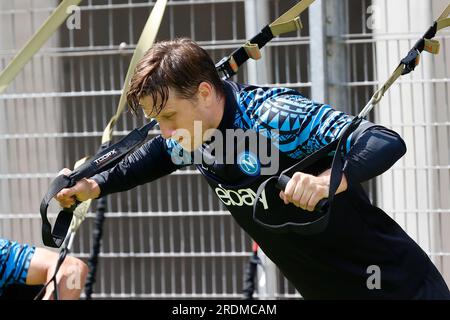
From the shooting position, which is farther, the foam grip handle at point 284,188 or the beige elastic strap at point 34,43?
the beige elastic strap at point 34,43

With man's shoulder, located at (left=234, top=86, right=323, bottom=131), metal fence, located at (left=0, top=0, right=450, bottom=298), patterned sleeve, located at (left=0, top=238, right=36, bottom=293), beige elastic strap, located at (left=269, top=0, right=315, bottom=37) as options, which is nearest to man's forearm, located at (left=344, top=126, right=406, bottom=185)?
man's shoulder, located at (left=234, top=86, right=323, bottom=131)

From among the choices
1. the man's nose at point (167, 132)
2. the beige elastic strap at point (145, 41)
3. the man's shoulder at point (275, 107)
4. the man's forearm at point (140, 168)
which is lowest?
the man's forearm at point (140, 168)

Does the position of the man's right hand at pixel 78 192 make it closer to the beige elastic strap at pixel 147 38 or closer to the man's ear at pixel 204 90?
the beige elastic strap at pixel 147 38

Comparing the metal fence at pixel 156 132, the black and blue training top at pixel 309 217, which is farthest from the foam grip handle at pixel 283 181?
the metal fence at pixel 156 132

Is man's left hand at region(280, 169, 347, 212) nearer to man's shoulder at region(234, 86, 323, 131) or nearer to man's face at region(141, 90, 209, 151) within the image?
man's shoulder at region(234, 86, 323, 131)

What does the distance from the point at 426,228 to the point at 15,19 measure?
238 centimetres

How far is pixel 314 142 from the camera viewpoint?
111 inches

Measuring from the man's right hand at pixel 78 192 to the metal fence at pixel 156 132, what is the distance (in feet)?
5.16

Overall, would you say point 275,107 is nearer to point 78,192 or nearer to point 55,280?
point 78,192

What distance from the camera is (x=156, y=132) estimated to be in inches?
198

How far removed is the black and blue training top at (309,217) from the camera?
9.52ft

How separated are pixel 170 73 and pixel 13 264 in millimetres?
1258

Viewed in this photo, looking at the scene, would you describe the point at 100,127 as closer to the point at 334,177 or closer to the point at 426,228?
the point at 426,228

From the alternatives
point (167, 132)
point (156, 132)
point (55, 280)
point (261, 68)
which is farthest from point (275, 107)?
point (156, 132)
